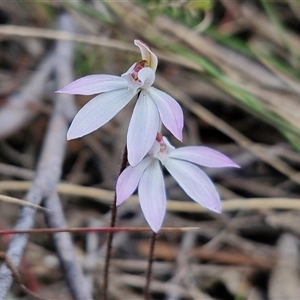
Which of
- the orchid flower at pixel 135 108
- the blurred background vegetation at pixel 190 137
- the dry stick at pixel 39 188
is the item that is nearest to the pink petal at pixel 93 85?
A: the orchid flower at pixel 135 108

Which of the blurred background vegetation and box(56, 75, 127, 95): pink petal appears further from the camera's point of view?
the blurred background vegetation

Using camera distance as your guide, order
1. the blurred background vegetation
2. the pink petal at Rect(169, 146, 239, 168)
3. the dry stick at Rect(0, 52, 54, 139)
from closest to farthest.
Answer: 1. the pink petal at Rect(169, 146, 239, 168)
2. the blurred background vegetation
3. the dry stick at Rect(0, 52, 54, 139)

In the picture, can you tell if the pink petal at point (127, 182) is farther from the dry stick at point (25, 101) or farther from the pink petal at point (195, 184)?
the dry stick at point (25, 101)

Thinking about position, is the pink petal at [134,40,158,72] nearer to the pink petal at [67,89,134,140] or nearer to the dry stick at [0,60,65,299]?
the pink petal at [67,89,134,140]

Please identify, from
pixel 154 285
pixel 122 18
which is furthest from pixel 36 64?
pixel 154 285

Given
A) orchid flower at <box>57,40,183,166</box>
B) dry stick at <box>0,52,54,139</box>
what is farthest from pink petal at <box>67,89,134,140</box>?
dry stick at <box>0,52,54,139</box>

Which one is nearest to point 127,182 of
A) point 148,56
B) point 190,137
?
point 148,56

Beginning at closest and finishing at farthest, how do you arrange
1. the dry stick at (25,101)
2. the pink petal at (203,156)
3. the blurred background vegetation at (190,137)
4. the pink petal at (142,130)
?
the pink petal at (142,130)
the pink petal at (203,156)
the blurred background vegetation at (190,137)
the dry stick at (25,101)

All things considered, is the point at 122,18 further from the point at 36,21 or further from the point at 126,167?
the point at 126,167
